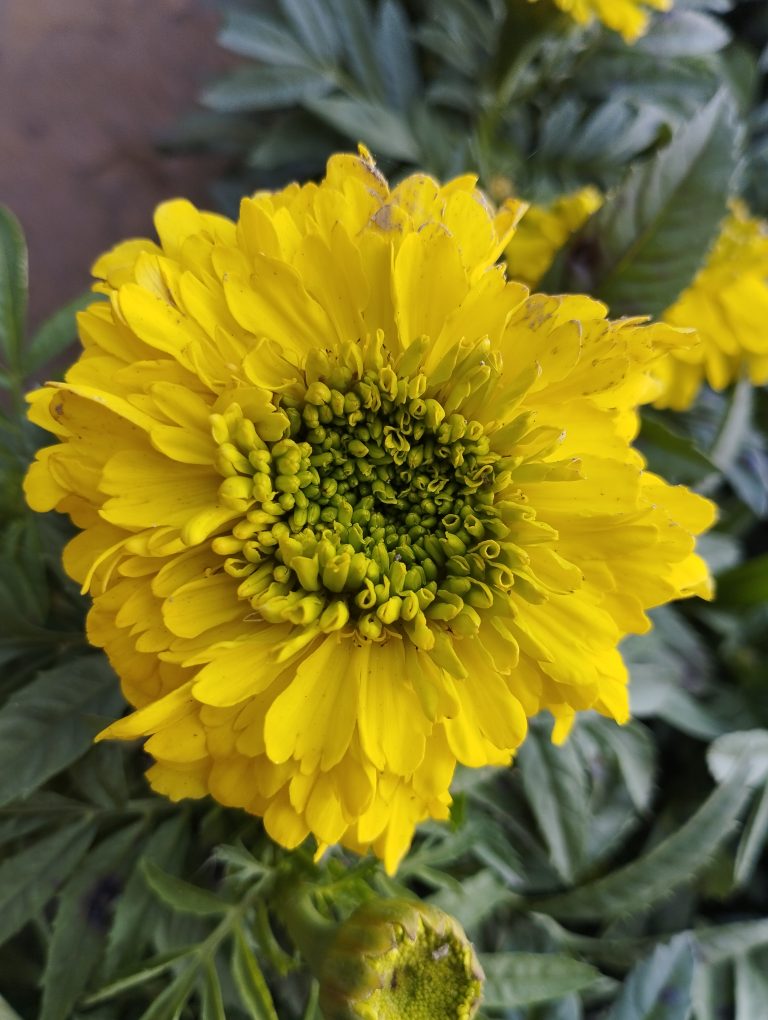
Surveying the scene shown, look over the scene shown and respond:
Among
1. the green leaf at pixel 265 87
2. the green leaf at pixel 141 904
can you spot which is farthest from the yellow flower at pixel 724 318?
the green leaf at pixel 141 904

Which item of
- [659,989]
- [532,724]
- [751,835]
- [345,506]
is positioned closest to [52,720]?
[345,506]

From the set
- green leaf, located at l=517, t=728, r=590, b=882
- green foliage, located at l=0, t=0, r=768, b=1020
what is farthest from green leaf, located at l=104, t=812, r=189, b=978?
green leaf, located at l=517, t=728, r=590, b=882

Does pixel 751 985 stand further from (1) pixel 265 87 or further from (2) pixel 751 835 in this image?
(1) pixel 265 87

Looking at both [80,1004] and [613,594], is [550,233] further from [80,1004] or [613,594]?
[80,1004]

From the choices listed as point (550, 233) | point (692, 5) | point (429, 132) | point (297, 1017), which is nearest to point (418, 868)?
point (297, 1017)

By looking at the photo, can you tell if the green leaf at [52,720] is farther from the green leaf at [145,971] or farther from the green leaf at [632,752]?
the green leaf at [632,752]
